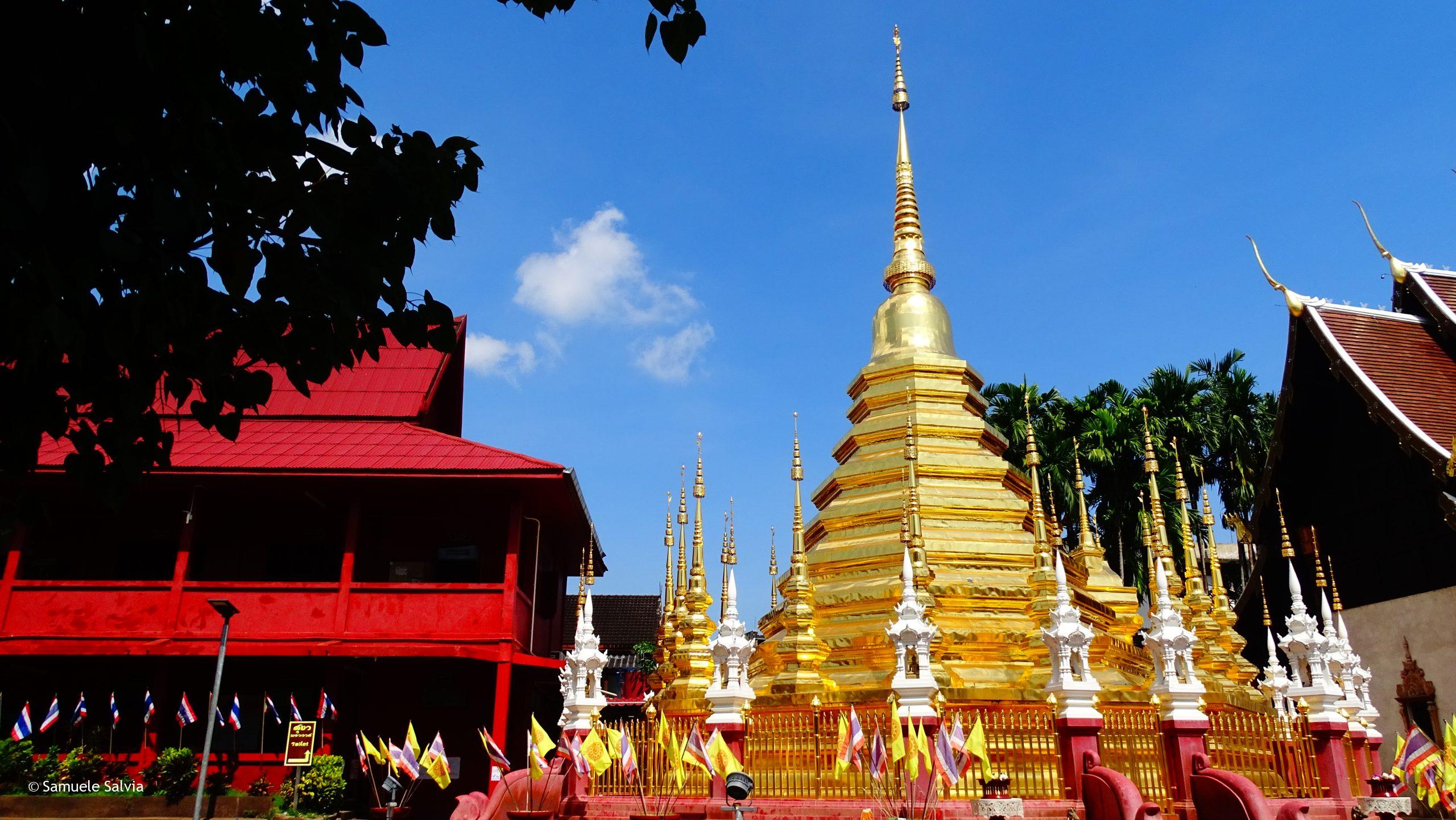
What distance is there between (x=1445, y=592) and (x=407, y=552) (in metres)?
20.4

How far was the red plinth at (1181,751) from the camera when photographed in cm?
1220

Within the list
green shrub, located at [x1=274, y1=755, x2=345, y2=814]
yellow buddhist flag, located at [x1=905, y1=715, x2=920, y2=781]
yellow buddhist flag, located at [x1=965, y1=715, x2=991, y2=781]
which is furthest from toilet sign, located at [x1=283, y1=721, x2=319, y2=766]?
yellow buddhist flag, located at [x1=965, y1=715, x2=991, y2=781]

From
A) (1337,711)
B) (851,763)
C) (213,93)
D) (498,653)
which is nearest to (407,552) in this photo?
(498,653)

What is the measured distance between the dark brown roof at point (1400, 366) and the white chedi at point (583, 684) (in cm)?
1587

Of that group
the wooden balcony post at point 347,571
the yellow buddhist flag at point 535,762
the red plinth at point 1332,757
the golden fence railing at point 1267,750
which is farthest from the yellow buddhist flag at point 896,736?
the wooden balcony post at point 347,571

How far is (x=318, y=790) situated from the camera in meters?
17.1

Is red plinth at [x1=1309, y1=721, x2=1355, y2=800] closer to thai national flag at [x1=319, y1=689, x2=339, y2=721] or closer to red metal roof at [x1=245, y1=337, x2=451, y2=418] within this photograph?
thai national flag at [x1=319, y1=689, x2=339, y2=721]

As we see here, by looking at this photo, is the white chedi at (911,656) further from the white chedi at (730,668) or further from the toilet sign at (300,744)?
the toilet sign at (300,744)

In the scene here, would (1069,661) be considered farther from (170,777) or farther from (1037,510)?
(170,777)

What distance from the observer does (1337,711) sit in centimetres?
1441

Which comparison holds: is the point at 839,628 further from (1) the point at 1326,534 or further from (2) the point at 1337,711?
(1) the point at 1326,534

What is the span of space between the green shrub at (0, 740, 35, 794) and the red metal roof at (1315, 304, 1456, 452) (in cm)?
2525

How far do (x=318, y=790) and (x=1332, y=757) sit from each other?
48.4ft

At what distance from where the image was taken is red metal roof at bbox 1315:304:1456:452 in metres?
21.1
